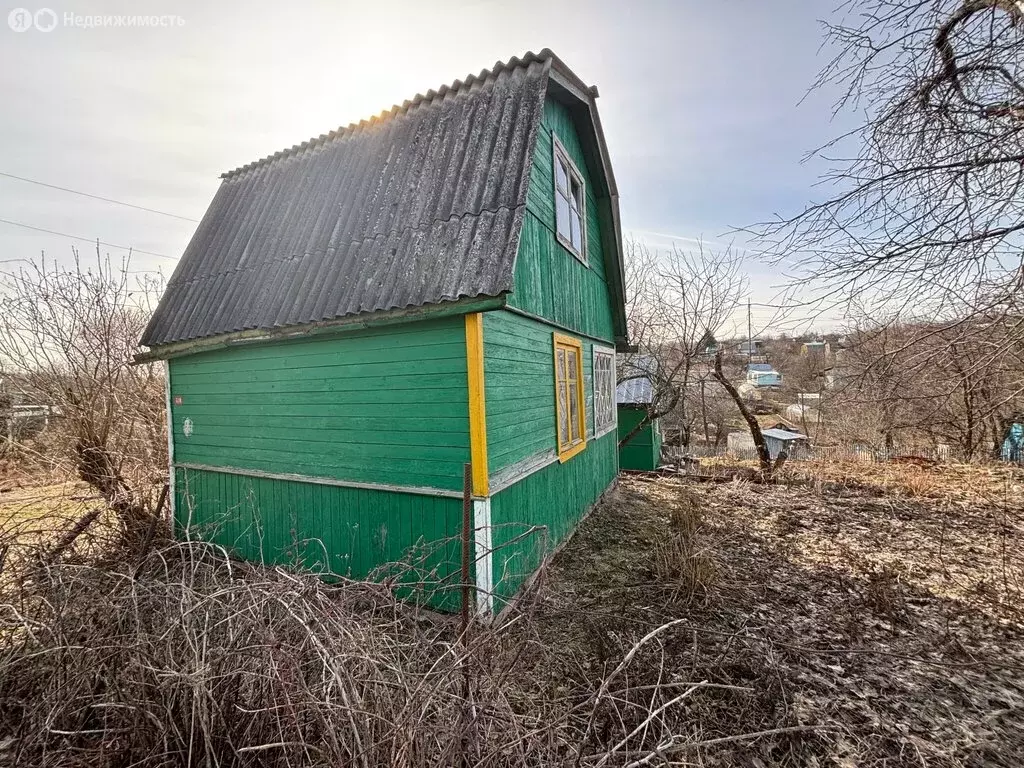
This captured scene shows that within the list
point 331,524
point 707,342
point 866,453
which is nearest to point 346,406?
point 331,524

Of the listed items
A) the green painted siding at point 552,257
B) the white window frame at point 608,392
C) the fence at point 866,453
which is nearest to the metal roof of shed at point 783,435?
the fence at point 866,453

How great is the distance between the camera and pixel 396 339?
14.1ft

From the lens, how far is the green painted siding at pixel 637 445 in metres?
14.4

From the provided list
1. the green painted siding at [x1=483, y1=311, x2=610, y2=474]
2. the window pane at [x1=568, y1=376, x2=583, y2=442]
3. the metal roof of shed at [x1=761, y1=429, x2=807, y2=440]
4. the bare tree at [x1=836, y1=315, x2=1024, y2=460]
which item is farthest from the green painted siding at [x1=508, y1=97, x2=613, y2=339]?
the metal roof of shed at [x1=761, y1=429, x2=807, y2=440]

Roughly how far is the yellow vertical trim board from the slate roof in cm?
32

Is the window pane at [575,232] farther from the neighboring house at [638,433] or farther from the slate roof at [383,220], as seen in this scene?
the neighboring house at [638,433]

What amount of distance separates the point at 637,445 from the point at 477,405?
1161cm

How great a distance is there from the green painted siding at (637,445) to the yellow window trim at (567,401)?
7.58 meters

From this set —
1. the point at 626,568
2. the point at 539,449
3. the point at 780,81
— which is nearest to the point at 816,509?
the point at 626,568

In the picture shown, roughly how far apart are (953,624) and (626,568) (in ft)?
9.96

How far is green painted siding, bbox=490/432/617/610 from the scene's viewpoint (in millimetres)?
4223

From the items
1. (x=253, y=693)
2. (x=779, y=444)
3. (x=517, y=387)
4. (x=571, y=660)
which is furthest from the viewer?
(x=779, y=444)

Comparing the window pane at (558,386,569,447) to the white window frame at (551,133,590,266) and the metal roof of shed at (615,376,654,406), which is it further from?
the metal roof of shed at (615,376,654,406)

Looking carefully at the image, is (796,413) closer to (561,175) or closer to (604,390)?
(604,390)
